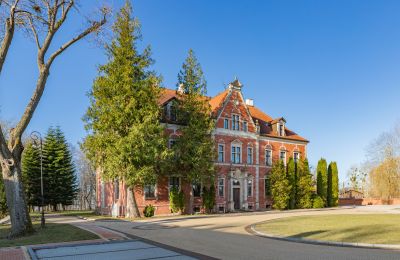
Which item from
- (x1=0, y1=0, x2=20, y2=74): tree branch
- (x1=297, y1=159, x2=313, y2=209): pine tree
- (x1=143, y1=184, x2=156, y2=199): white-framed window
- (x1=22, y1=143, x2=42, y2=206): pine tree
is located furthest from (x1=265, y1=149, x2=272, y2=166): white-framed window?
(x1=0, y1=0, x2=20, y2=74): tree branch

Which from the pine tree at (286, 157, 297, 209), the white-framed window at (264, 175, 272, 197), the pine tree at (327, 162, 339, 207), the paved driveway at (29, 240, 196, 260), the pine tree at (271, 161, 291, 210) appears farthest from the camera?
the pine tree at (327, 162, 339, 207)

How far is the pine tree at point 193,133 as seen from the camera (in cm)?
3159

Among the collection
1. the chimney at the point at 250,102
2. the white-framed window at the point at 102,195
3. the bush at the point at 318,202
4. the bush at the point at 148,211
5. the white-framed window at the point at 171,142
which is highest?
the chimney at the point at 250,102

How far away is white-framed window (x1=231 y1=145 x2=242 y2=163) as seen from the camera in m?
38.5

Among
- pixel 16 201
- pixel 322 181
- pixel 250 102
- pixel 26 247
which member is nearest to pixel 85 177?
pixel 250 102

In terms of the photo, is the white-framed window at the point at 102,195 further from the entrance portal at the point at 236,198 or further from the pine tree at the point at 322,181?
the pine tree at the point at 322,181

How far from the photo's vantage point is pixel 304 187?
40062 millimetres

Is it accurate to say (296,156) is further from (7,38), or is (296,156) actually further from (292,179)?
(7,38)

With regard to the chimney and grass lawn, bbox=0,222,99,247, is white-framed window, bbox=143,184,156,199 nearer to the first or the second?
grass lawn, bbox=0,222,99,247

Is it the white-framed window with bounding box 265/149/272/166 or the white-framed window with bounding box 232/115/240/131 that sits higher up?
the white-framed window with bounding box 232/115/240/131

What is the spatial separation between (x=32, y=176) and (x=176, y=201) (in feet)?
74.7

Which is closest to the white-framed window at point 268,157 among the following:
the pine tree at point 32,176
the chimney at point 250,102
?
the chimney at point 250,102

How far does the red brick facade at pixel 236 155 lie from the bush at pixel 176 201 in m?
0.67

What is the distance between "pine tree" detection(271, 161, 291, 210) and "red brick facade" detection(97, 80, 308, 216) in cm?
171
